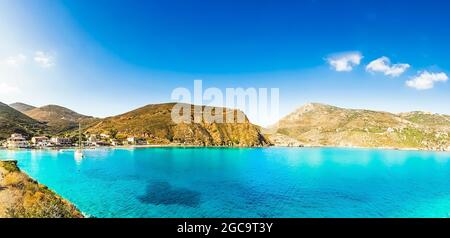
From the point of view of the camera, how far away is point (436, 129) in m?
181

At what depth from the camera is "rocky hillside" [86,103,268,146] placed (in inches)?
5079

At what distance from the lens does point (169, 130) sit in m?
135

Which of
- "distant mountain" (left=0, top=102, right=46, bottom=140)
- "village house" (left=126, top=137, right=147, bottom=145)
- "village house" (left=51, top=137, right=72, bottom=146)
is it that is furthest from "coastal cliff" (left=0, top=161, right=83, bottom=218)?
"village house" (left=126, top=137, right=147, bottom=145)

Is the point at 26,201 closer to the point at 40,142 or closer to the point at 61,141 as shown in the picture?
the point at 40,142

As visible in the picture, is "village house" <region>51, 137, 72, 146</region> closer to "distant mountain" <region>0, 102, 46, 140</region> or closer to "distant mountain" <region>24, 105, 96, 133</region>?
"distant mountain" <region>0, 102, 46, 140</region>

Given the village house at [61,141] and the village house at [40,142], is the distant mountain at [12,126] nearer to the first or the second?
the village house at [40,142]

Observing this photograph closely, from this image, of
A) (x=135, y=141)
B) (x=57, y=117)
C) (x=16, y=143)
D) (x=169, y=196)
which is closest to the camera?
(x=169, y=196)

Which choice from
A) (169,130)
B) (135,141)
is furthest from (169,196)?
(169,130)

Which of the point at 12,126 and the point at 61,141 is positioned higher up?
the point at 12,126

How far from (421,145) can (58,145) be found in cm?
18284
